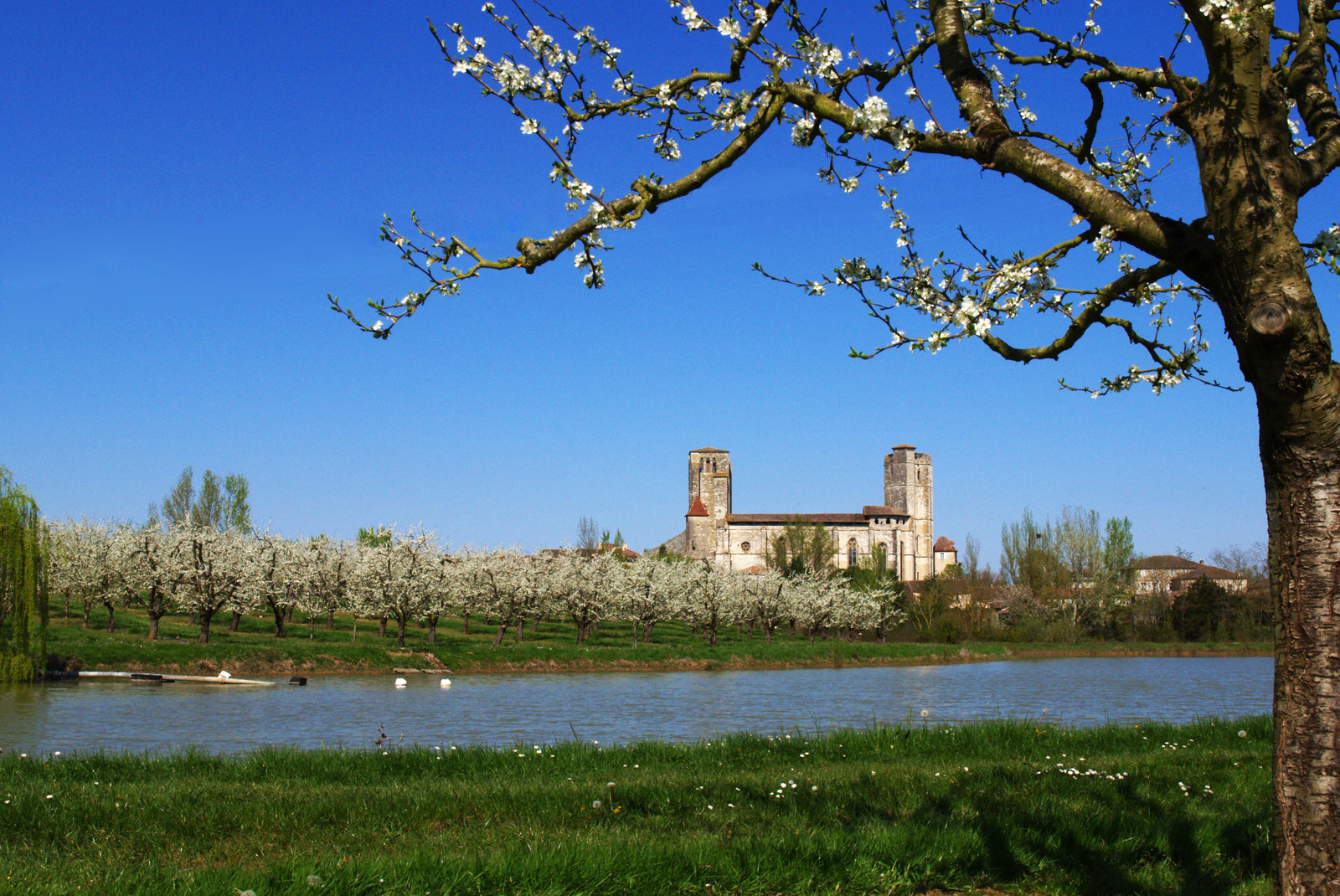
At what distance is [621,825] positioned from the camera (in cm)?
701

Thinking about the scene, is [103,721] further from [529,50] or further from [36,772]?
[529,50]

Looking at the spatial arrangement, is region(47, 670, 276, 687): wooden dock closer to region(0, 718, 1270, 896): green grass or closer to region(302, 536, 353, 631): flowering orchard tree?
region(0, 718, 1270, 896): green grass

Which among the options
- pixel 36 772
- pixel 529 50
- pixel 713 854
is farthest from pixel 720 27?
pixel 36 772

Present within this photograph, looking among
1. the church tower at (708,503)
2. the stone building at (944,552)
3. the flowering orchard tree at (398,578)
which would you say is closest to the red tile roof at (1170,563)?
the stone building at (944,552)

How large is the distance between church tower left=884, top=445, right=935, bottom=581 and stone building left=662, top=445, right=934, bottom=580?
0.36 ft

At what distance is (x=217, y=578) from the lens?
38656 millimetres

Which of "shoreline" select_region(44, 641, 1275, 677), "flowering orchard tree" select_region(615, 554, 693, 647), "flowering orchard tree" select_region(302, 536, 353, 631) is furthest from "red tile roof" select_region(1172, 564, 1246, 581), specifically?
"flowering orchard tree" select_region(302, 536, 353, 631)

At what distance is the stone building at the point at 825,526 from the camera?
122 meters

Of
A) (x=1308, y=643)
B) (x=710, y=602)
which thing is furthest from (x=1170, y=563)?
(x=1308, y=643)

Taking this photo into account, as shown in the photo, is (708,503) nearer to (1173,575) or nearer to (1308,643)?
(1173,575)

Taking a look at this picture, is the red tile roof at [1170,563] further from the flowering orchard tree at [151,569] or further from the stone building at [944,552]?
the flowering orchard tree at [151,569]

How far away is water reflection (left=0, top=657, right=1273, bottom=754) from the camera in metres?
17.2

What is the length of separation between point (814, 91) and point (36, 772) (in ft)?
32.2

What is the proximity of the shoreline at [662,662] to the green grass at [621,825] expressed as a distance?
21565 mm
